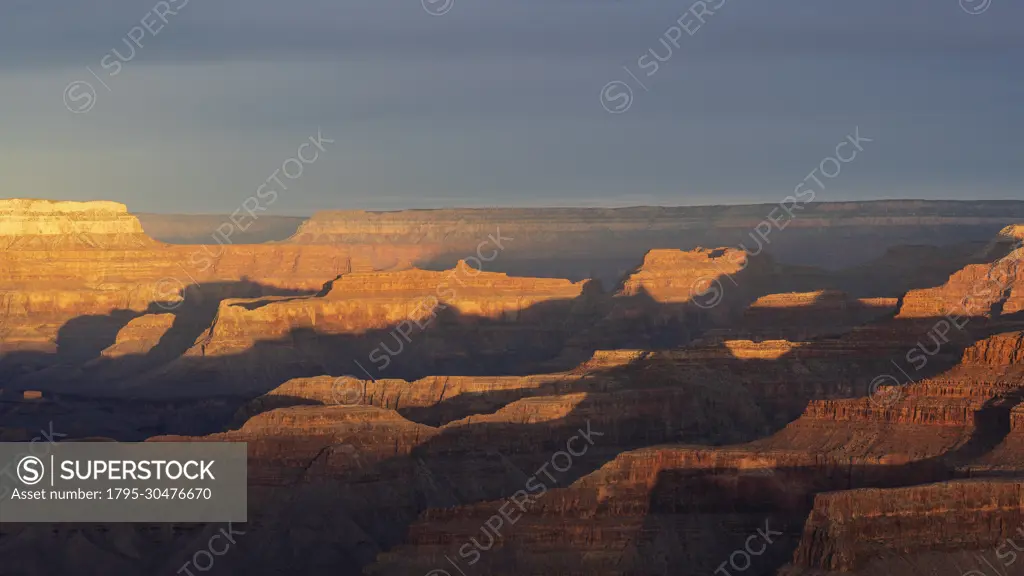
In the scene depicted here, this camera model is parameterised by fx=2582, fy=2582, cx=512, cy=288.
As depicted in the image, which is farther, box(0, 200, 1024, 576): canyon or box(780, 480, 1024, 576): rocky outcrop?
box(0, 200, 1024, 576): canyon

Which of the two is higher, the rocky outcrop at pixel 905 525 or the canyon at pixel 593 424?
the canyon at pixel 593 424

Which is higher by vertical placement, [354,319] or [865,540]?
[354,319]

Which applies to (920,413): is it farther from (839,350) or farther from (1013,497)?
(839,350)

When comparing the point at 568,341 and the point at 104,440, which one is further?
the point at 568,341

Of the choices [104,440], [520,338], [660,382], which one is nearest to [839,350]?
[660,382]

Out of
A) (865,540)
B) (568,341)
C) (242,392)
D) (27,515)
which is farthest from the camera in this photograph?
(568,341)

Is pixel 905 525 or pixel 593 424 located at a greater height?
pixel 593 424

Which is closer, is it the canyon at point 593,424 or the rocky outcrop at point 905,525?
the rocky outcrop at point 905,525

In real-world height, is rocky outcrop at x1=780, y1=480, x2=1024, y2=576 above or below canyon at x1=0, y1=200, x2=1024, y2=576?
below
